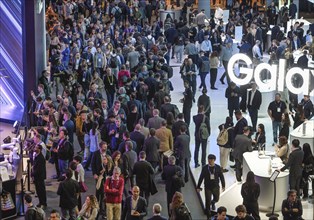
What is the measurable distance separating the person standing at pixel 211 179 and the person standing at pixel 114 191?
1568 millimetres

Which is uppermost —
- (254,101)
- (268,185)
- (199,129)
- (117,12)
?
(117,12)

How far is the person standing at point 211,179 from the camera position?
16.7 meters

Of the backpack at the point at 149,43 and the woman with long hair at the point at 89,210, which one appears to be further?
the backpack at the point at 149,43

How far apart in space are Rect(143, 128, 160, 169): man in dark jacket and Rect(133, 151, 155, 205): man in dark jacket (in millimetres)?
1232

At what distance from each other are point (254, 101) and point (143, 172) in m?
5.66

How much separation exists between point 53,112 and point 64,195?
4343mm

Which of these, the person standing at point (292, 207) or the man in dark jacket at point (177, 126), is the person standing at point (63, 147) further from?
the person standing at point (292, 207)

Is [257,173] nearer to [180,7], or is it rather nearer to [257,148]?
[257,148]

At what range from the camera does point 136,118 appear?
68.8 feet

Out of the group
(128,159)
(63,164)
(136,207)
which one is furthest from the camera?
(63,164)

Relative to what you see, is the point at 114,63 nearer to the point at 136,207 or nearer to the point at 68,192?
the point at 68,192

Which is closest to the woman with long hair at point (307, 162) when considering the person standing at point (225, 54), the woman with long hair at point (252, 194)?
the woman with long hair at point (252, 194)

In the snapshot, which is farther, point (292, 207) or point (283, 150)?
point (283, 150)

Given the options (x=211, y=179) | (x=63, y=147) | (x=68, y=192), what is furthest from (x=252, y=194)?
(x=63, y=147)
